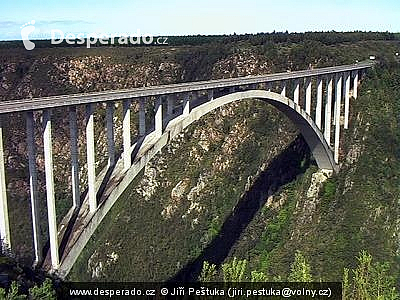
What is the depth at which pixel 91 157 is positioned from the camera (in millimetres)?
21953

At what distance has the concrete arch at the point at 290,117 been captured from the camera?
2791 cm

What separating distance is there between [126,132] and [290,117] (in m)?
17.8

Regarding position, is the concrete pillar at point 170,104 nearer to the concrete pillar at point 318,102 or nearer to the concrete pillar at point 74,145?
the concrete pillar at point 74,145

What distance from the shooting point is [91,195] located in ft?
74.1

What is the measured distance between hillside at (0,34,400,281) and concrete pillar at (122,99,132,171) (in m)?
13.7

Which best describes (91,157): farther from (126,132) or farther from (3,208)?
(3,208)

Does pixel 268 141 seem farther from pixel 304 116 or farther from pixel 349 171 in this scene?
pixel 304 116

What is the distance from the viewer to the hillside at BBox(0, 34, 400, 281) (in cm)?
3950

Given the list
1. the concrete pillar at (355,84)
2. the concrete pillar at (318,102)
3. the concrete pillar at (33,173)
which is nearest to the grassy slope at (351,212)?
the concrete pillar at (355,84)

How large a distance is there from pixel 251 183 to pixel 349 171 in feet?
27.8

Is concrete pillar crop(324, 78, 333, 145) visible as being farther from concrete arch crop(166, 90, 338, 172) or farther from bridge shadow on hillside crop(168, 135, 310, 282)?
bridge shadow on hillside crop(168, 135, 310, 282)

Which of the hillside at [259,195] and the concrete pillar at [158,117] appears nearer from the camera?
the concrete pillar at [158,117]

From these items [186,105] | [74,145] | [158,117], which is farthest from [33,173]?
[186,105]

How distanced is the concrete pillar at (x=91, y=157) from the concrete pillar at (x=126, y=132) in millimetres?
1828
